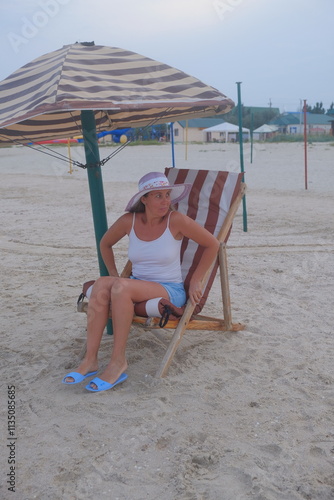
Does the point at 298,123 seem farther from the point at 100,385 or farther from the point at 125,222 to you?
the point at 100,385

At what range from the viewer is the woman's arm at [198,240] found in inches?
130

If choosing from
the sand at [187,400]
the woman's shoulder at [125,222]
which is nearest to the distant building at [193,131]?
the sand at [187,400]

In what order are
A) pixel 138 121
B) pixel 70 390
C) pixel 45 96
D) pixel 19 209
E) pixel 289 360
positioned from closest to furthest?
pixel 45 96 < pixel 70 390 < pixel 289 360 < pixel 138 121 < pixel 19 209

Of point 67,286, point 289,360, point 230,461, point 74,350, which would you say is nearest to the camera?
point 230,461

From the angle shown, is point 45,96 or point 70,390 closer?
point 45,96

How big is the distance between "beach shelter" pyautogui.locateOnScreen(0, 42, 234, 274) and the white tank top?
44cm

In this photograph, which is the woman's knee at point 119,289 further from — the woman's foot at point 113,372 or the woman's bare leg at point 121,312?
the woman's foot at point 113,372

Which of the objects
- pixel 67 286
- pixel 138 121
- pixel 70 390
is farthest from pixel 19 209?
pixel 70 390

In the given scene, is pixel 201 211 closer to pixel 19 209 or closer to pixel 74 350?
pixel 74 350

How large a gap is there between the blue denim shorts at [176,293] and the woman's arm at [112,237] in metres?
0.40

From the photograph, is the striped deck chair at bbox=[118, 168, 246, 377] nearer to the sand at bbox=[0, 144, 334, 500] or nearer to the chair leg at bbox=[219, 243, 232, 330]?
the chair leg at bbox=[219, 243, 232, 330]

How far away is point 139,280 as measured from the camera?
3.24 m

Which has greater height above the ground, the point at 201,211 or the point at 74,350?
the point at 201,211

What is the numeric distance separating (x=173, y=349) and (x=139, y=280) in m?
0.46
